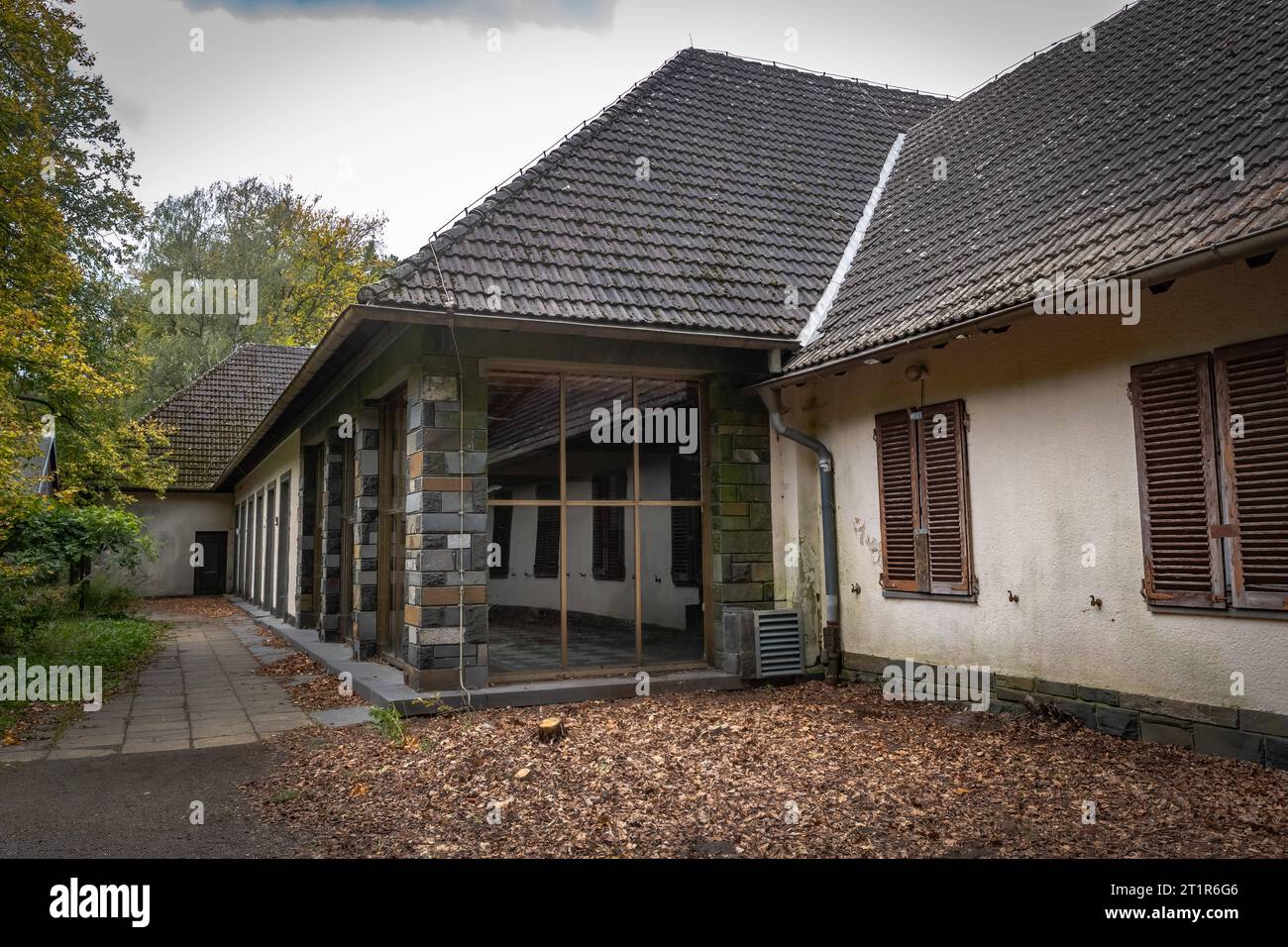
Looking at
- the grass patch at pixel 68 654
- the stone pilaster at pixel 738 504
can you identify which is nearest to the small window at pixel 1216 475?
the stone pilaster at pixel 738 504

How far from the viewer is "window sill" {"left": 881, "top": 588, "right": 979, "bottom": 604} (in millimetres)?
7781

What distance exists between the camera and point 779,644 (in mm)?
9195

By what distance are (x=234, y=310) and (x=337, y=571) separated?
23.5m

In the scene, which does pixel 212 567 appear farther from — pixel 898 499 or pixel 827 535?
pixel 898 499

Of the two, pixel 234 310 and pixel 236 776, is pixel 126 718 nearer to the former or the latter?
pixel 236 776

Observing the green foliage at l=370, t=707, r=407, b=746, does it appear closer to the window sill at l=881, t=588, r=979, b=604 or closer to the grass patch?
the grass patch

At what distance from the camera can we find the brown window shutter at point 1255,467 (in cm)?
553

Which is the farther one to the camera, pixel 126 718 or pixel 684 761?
pixel 126 718

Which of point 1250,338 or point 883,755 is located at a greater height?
point 1250,338

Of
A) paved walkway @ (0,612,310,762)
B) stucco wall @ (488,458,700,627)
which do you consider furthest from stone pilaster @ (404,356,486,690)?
stucco wall @ (488,458,700,627)

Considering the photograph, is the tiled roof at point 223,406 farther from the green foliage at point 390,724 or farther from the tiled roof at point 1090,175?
the green foliage at point 390,724

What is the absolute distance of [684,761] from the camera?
6305mm

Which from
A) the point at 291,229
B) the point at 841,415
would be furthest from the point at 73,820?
the point at 291,229
